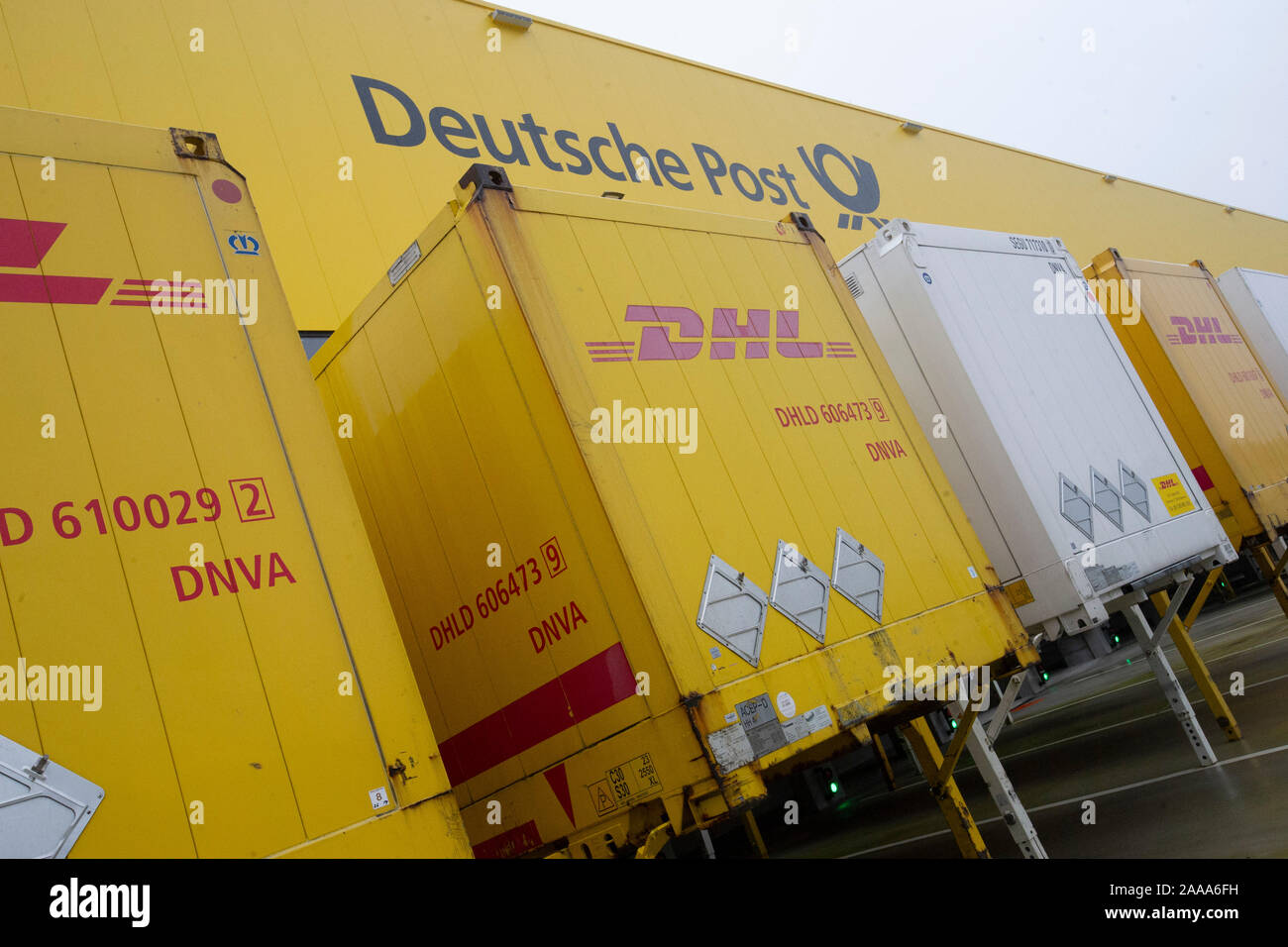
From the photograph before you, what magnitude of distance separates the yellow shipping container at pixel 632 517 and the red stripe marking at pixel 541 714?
14 millimetres

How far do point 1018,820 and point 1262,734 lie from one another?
345 cm

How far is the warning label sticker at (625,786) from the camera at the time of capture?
3.28 meters

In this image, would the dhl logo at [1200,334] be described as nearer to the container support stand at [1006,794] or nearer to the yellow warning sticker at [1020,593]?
the yellow warning sticker at [1020,593]

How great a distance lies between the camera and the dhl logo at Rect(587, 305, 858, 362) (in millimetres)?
3832

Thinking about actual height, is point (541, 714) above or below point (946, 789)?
above

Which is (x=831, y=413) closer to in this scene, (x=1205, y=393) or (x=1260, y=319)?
(x=1205, y=393)

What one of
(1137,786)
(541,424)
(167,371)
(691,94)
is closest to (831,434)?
(541,424)

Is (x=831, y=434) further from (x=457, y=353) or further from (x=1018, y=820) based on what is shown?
(x=1018, y=820)

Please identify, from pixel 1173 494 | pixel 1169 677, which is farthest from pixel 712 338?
pixel 1169 677

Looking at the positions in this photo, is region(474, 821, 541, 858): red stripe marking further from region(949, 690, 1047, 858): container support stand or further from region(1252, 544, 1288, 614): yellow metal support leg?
region(1252, 544, 1288, 614): yellow metal support leg

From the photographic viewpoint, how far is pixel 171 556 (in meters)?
2.35

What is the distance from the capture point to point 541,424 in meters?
3.58

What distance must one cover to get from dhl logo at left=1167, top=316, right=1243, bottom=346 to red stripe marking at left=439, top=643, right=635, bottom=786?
257 inches

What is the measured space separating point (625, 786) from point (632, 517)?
38.0 inches
